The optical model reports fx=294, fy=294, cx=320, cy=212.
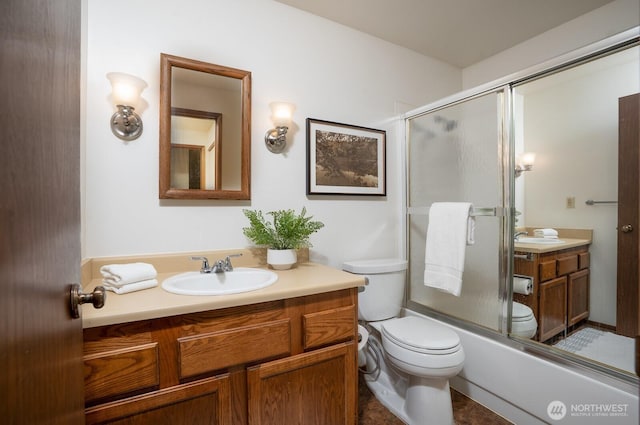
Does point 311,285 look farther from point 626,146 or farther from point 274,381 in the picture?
point 626,146

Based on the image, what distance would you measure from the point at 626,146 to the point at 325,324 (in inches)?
72.0

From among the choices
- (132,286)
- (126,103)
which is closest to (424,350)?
(132,286)

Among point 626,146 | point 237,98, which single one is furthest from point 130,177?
point 626,146

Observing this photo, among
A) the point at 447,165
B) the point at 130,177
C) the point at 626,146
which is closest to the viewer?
the point at 130,177

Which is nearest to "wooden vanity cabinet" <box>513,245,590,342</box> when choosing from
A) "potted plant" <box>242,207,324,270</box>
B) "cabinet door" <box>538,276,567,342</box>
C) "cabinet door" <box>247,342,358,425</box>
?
"cabinet door" <box>538,276,567,342</box>

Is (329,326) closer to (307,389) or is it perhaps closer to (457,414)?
(307,389)

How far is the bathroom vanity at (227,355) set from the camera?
0.92m

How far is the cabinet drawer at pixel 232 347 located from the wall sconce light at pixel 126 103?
1.02 meters

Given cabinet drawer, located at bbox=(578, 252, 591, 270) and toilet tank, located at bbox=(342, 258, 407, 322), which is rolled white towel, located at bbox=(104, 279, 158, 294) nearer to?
toilet tank, located at bbox=(342, 258, 407, 322)

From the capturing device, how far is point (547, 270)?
186cm

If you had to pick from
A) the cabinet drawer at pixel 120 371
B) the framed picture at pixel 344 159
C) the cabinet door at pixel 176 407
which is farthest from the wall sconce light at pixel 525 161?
the cabinet drawer at pixel 120 371

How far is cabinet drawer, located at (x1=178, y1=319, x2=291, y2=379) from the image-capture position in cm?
100

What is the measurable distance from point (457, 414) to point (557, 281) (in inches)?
41.0

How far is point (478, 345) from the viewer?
1732 mm
